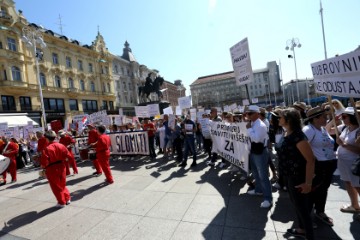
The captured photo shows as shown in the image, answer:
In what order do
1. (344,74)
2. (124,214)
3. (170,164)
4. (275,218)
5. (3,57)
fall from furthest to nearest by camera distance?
(3,57), (170,164), (124,214), (275,218), (344,74)

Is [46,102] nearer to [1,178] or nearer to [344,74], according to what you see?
[1,178]

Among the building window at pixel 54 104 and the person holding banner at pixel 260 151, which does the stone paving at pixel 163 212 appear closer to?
the person holding banner at pixel 260 151

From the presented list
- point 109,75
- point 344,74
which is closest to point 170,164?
point 344,74

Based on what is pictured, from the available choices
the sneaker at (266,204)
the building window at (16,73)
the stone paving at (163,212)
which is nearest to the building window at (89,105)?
the building window at (16,73)

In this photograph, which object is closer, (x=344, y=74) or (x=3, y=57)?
(x=344, y=74)

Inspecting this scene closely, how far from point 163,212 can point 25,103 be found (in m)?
31.7

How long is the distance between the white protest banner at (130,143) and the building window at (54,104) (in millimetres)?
27201

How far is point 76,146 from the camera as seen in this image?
10.9m

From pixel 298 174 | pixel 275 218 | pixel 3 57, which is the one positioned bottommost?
pixel 275 218

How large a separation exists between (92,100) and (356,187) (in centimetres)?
4231

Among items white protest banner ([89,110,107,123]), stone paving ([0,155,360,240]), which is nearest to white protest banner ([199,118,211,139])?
stone paving ([0,155,360,240])

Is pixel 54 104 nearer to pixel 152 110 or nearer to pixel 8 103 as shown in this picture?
pixel 8 103

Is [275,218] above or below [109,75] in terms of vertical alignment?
below

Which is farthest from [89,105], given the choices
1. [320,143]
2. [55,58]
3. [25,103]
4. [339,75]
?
[339,75]
